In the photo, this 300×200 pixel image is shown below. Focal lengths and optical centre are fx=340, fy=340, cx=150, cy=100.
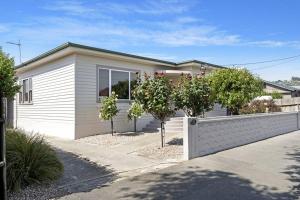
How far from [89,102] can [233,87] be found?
6.63 m

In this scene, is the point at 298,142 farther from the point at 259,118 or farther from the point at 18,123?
the point at 18,123

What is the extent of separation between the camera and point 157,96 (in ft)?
35.9

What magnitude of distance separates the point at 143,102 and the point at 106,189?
4.90 metres

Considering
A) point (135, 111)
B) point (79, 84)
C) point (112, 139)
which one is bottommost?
point (112, 139)

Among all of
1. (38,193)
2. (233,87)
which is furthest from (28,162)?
(233,87)

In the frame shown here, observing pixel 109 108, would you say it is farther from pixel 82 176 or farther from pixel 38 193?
pixel 38 193

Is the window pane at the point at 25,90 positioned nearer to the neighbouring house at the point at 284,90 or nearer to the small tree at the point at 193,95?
the small tree at the point at 193,95

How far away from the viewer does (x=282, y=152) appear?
11.0 metres

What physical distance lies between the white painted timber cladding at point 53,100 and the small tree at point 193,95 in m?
4.75

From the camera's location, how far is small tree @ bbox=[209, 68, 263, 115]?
51.3 ft

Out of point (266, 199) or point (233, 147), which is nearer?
point (266, 199)

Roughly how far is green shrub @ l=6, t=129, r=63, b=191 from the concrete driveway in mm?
1071

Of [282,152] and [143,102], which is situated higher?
[143,102]

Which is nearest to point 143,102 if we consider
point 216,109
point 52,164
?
point 52,164
